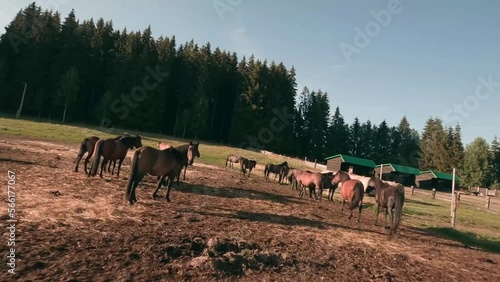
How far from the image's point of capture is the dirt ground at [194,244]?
5219mm

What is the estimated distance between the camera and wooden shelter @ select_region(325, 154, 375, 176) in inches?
2188

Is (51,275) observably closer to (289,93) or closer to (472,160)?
(289,93)

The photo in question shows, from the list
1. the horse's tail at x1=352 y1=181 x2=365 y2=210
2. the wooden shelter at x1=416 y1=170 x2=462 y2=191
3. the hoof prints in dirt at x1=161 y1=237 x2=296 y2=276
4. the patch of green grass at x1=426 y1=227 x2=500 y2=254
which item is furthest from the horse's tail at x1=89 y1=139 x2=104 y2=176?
the wooden shelter at x1=416 y1=170 x2=462 y2=191

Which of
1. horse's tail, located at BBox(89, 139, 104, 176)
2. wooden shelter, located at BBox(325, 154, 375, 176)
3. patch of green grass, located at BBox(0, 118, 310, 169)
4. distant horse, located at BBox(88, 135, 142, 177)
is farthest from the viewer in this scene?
wooden shelter, located at BBox(325, 154, 375, 176)

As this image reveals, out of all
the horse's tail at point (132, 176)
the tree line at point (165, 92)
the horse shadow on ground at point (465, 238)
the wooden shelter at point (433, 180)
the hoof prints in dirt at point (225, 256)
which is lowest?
the hoof prints in dirt at point (225, 256)

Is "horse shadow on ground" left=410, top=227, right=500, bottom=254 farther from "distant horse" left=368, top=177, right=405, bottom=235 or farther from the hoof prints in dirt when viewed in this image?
the hoof prints in dirt

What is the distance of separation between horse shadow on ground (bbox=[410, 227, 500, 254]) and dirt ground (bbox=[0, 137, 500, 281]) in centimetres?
124

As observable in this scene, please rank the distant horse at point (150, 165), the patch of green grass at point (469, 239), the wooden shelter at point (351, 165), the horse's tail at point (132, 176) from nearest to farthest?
1. the horse's tail at point (132, 176)
2. the distant horse at point (150, 165)
3. the patch of green grass at point (469, 239)
4. the wooden shelter at point (351, 165)

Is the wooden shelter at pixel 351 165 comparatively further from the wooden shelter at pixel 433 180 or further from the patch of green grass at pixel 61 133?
the wooden shelter at pixel 433 180

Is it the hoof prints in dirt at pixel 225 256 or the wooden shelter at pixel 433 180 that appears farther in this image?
the wooden shelter at pixel 433 180

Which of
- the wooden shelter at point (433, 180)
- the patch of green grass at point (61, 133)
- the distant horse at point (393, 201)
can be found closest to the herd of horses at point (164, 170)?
the distant horse at point (393, 201)

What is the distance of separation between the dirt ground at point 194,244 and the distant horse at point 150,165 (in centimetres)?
68

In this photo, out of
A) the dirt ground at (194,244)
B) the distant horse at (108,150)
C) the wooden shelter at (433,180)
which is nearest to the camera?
the dirt ground at (194,244)

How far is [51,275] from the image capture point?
4.50 metres
